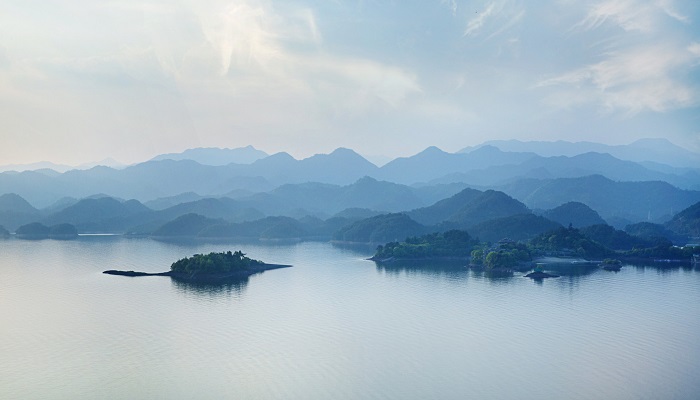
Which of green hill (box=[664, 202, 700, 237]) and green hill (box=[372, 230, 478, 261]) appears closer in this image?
green hill (box=[372, 230, 478, 261])

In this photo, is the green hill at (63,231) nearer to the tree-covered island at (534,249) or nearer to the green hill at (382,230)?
the green hill at (382,230)

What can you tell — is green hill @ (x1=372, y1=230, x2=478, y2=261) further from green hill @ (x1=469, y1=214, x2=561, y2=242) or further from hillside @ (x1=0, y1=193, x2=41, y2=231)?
hillside @ (x1=0, y1=193, x2=41, y2=231)

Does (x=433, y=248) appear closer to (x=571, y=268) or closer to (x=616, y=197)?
(x=571, y=268)

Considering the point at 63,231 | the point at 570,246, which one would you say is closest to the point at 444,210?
the point at 570,246

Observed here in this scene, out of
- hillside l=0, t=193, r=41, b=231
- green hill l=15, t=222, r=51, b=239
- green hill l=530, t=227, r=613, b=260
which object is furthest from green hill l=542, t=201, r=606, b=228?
hillside l=0, t=193, r=41, b=231

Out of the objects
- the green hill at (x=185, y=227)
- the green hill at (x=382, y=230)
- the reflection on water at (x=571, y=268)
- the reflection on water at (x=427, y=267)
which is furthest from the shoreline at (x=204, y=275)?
the green hill at (x=185, y=227)

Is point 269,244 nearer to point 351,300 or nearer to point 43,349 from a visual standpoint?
point 351,300
